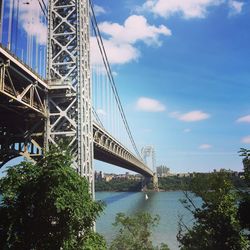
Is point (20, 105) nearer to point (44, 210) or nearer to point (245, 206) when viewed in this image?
point (44, 210)

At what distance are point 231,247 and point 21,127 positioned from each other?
17.5 meters

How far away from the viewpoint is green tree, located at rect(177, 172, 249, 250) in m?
16.3

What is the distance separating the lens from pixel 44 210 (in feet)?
39.4

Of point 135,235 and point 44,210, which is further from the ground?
point 44,210

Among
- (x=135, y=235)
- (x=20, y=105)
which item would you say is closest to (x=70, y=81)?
(x=20, y=105)

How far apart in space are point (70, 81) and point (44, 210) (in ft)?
46.4

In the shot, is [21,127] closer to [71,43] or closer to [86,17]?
[71,43]

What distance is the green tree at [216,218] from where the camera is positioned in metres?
16.3

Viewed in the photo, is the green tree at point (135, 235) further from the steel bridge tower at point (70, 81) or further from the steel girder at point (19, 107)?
the steel girder at point (19, 107)

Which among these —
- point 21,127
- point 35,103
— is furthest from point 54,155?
point 21,127

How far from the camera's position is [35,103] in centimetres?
2350

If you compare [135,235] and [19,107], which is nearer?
[19,107]

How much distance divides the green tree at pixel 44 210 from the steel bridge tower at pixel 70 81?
1016cm

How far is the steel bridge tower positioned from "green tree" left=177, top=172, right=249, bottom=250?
855 cm
